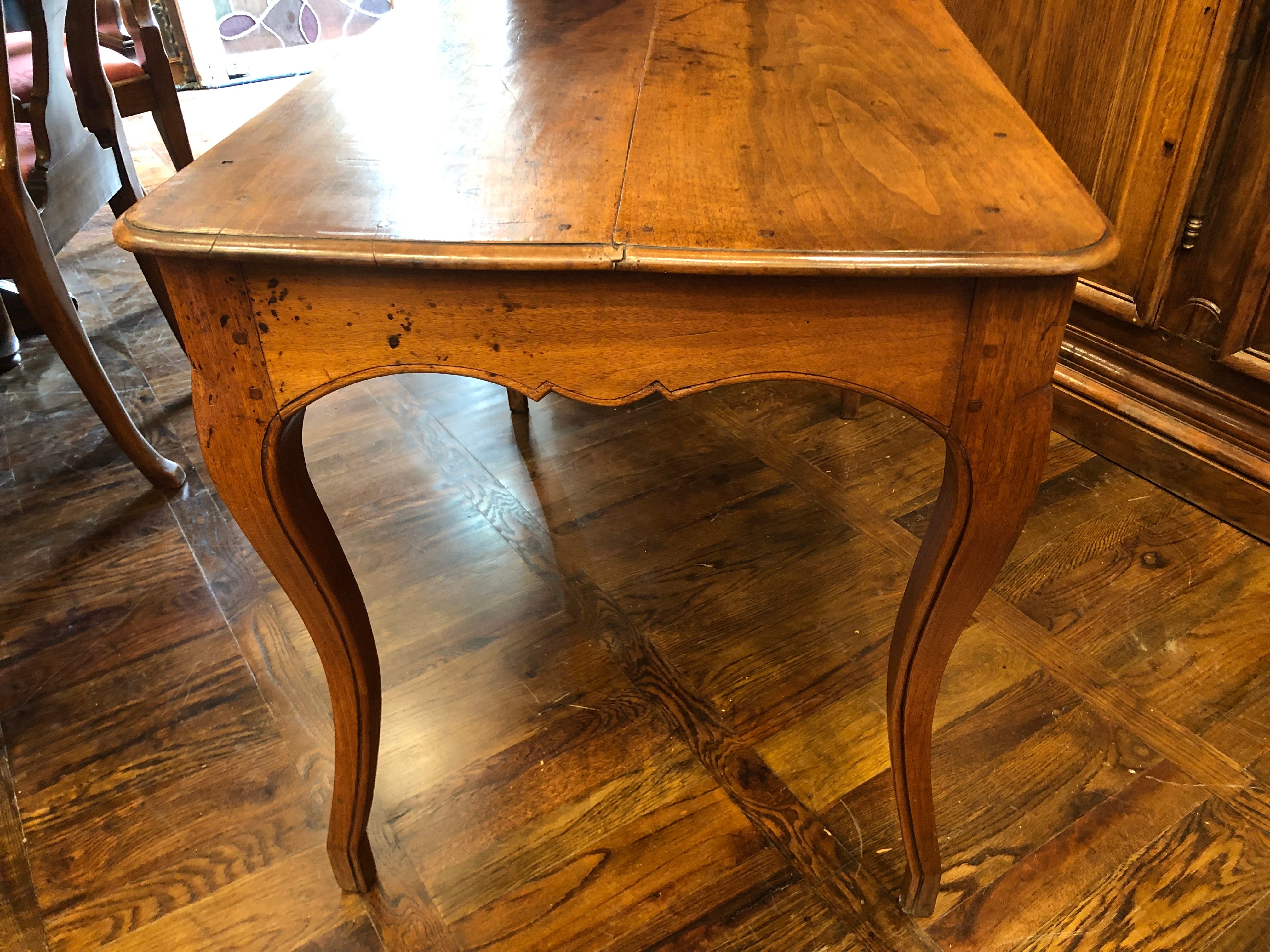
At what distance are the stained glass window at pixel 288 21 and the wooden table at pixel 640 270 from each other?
3265 millimetres

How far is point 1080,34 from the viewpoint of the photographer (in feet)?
3.88

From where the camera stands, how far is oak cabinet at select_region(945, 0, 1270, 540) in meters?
1.05

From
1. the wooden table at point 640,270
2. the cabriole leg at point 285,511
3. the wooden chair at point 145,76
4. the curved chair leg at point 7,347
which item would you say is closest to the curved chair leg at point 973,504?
the wooden table at point 640,270

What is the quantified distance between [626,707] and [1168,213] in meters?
0.94

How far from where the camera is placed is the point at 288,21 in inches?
135

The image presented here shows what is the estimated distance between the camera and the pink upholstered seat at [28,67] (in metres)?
1.35

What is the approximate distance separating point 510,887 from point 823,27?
2.92ft

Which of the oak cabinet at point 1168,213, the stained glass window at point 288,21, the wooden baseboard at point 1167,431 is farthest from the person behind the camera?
the stained glass window at point 288,21

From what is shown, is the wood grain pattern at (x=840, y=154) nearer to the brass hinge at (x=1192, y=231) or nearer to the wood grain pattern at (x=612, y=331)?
the wood grain pattern at (x=612, y=331)

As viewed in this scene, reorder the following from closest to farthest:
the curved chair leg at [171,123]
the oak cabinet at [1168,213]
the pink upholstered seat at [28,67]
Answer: the oak cabinet at [1168,213] < the pink upholstered seat at [28,67] < the curved chair leg at [171,123]

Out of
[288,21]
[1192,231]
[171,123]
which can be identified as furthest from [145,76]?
[288,21]

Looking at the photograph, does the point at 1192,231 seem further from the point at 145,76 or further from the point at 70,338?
the point at 145,76

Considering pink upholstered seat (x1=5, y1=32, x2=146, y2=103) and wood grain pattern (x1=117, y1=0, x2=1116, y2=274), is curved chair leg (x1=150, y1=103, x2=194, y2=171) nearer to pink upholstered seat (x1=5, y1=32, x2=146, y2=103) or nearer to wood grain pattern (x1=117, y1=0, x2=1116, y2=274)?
pink upholstered seat (x1=5, y1=32, x2=146, y2=103)

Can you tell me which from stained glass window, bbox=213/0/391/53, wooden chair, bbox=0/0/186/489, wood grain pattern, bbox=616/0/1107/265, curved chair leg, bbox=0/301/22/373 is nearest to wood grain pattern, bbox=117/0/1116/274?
wood grain pattern, bbox=616/0/1107/265
